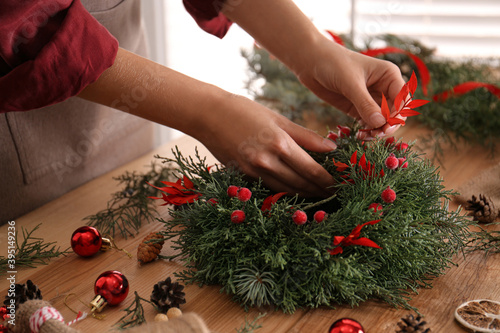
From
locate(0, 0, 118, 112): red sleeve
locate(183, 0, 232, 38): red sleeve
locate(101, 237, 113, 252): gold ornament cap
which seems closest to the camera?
locate(0, 0, 118, 112): red sleeve

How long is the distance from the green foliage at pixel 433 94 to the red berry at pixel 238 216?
54cm

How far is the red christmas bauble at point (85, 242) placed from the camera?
0.71 metres

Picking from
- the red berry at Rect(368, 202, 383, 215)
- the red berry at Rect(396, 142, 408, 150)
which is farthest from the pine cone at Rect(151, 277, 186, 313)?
the red berry at Rect(396, 142, 408, 150)

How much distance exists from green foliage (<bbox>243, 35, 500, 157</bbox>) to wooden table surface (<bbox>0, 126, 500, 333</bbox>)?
42 cm

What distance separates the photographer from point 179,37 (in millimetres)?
1717

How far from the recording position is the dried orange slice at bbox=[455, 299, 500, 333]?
0.54 meters

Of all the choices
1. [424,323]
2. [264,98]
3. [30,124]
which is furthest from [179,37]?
[424,323]

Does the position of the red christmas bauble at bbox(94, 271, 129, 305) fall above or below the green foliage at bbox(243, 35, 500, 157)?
below

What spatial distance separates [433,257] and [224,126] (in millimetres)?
301

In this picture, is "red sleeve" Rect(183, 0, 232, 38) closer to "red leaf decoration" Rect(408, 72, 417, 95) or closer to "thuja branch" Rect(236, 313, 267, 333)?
"red leaf decoration" Rect(408, 72, 417, 95)

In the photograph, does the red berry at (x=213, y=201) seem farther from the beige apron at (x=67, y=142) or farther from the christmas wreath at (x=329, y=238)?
the beige apron at (x=67, y=142)

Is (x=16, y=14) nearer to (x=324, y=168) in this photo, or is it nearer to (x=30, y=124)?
(x=30, y=124)

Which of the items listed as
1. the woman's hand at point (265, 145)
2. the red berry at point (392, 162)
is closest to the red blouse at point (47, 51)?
the woman's hand at point (265, 145)

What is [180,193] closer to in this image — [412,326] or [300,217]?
[300,217]
